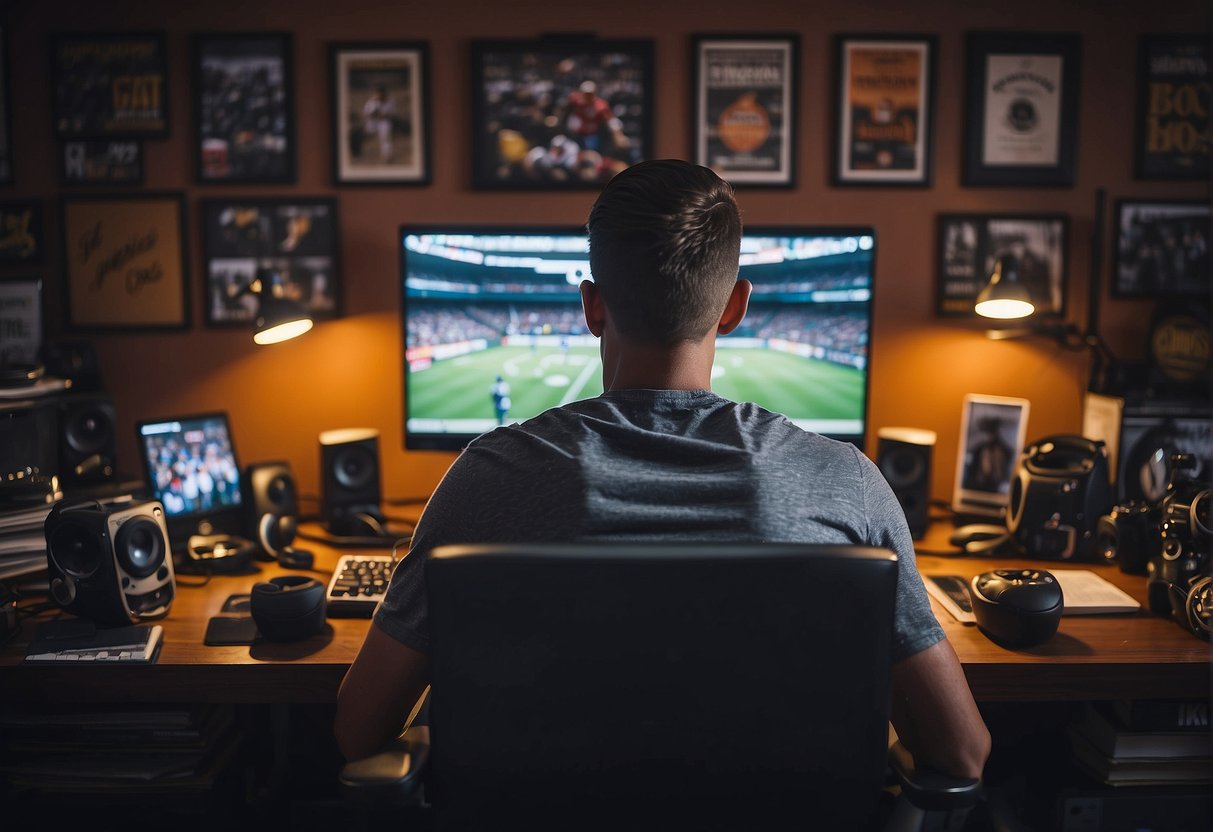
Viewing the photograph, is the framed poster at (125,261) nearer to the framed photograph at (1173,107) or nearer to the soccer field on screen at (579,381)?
the soccer field on screen at (579,381)

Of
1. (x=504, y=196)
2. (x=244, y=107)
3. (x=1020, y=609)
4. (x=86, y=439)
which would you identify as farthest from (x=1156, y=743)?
(x=244, y=107)

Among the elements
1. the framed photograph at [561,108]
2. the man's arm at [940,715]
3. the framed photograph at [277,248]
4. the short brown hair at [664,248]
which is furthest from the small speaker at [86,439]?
the man's arm at [940,715]

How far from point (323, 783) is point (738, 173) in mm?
1863

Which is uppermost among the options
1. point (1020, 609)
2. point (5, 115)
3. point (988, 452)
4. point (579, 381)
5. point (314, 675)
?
point (5, 115)

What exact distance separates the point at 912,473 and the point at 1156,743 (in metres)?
0.72

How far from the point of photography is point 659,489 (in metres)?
0.91

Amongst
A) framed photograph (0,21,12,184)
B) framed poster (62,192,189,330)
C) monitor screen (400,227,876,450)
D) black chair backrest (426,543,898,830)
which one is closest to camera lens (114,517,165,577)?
monitor screen (400,227,876,450)

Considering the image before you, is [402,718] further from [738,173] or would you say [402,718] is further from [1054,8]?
[1054,8]

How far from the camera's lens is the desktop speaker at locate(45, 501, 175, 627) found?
59.8 inches

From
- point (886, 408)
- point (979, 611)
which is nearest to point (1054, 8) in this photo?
point (886, 408)

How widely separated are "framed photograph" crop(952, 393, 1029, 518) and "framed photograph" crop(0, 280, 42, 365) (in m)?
2.38

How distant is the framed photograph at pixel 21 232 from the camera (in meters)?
2.21

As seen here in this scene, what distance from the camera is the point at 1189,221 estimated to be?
7.44 ft

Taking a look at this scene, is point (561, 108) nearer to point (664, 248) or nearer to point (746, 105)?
point (746, 105)
